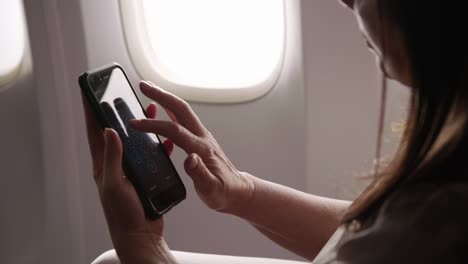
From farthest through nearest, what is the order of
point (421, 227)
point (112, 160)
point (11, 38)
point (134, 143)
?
point (11, 38)
point (134, 143)
point (112, 160)
point (421, 227)

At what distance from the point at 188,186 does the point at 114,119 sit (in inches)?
29.4

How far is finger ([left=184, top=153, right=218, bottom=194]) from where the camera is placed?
840mm

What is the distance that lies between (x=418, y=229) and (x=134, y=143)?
0.49 metres

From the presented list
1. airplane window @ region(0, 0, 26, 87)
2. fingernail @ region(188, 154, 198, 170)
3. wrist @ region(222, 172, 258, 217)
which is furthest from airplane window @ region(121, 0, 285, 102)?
fingernail @ region(188, 154, 198, 170)

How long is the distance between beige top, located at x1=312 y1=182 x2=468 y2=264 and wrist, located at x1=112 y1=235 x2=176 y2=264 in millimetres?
343

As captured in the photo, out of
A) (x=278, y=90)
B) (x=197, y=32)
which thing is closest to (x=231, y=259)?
(x=278, y=90)

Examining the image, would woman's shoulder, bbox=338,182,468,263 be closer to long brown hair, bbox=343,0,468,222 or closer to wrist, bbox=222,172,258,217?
long brown hair, bbox=343,0,468,222

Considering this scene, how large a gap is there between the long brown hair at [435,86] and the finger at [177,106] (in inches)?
17.4

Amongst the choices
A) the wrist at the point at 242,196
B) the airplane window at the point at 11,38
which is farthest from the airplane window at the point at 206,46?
the wrist at the point at 242,196

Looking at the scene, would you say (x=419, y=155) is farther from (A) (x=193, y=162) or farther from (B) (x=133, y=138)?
(B) (x=133, y=138)

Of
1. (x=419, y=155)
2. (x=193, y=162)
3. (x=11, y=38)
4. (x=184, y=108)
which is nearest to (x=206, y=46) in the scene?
(x=11, y=38)

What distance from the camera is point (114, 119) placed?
0.88m

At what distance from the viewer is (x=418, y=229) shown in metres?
0.51

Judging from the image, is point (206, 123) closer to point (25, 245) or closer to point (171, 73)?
point (171, 73)
